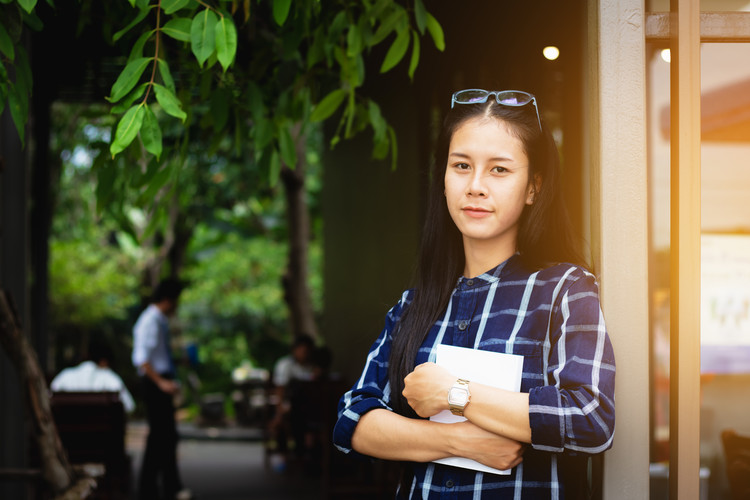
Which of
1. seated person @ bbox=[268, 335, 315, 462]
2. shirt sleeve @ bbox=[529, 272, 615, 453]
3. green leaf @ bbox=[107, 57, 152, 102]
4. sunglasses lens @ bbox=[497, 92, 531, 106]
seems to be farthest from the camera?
seated person @ bbox=[268, 335, 315, 462]

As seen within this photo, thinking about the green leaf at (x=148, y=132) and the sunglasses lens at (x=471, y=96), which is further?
the green leaf at (x=148, y=132)

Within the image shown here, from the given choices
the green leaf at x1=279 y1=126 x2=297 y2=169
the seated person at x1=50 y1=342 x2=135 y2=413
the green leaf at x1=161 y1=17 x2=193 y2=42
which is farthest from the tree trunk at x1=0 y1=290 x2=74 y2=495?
the seated person at x1=50 y1=342 x2=135 y2=413

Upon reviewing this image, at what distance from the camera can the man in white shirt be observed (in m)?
6.41

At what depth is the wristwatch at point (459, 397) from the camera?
5.19ft

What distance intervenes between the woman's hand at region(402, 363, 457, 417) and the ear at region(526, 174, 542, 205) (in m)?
0.42

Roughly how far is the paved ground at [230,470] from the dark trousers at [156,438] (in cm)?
100

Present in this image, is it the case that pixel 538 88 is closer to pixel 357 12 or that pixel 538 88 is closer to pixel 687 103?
pixel 357 12

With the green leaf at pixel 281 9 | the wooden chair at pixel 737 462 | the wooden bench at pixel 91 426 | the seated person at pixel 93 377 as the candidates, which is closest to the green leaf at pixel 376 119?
the green leaf at pixel 281 9

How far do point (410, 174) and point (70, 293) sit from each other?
44.0ft

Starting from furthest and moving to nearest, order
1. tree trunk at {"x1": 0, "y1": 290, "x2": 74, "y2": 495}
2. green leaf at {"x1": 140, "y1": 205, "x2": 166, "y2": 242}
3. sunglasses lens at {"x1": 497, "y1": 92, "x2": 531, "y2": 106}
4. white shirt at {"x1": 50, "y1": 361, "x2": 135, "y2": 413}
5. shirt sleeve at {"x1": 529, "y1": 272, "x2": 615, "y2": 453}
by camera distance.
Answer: white shirt at {"x1": 50, "y1": 361, "x2": 135, "y2": 413}, tree trunk at {"x1": 0, "y1": 290, "x2": 74, "y2": 495}, green leaf at {"x1": 140, "y1": 205, "x2": 166, "y2": 242}, sunglasses lens at {"x1": 497, "y1": 92, "x2": 531, "y2": 106}, shirt sleeve at {"x1": 529, "y1": 272, "x2": 615, "y2": 453}

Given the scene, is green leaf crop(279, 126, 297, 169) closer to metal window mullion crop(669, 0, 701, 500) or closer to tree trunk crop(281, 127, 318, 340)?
metal window mullion crop(669, 0, 701, 500)

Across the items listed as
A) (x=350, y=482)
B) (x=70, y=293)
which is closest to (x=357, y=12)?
(x=350, y=482)

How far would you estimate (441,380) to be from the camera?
1.62 m

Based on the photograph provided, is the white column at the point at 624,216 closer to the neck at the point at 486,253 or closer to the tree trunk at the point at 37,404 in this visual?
the neck at the point at 486,253
